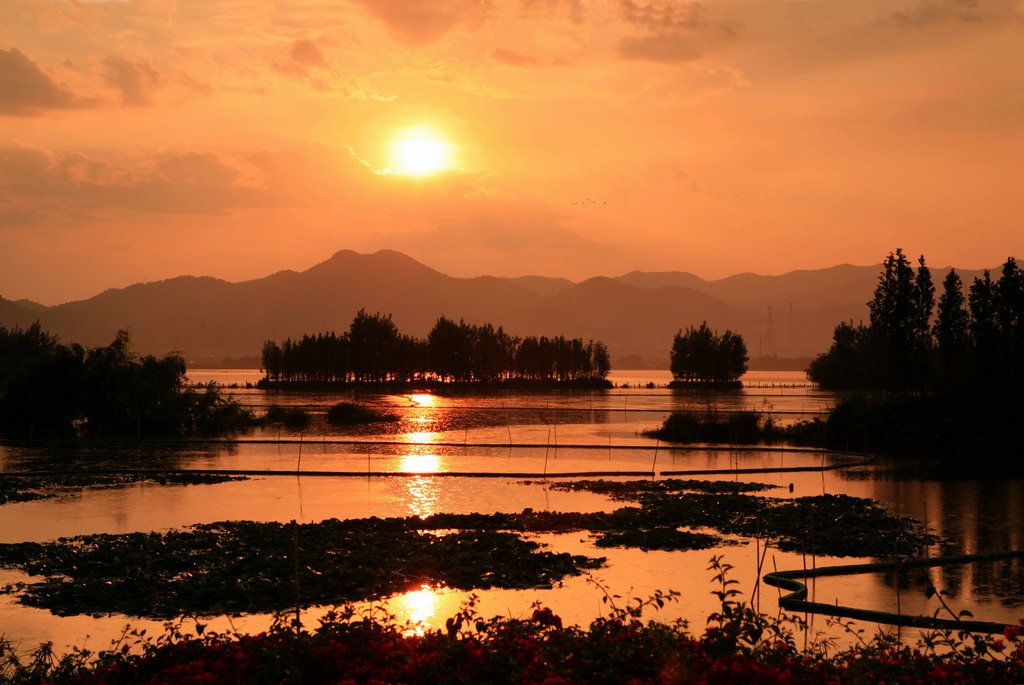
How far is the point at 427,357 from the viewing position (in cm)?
17600

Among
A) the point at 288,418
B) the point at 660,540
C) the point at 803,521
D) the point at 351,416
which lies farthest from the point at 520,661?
the point at 351,416

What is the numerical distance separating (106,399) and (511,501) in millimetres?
41611

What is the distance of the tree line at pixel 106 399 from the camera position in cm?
6003

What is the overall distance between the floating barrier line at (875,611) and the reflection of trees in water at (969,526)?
0.22 metres

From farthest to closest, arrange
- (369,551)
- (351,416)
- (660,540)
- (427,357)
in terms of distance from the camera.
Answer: (427,357), (351,416), (660,540), (369,551)

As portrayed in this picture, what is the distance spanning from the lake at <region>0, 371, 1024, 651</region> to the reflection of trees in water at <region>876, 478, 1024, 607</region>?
68 millimetres

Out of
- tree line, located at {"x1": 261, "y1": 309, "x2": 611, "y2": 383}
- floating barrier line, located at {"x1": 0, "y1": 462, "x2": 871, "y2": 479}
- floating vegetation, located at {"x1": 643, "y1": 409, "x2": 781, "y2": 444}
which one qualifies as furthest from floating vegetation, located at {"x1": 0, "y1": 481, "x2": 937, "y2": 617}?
tree line, located at {"x1": 261, "y1": 309, "x2": 611, "y2": 383}

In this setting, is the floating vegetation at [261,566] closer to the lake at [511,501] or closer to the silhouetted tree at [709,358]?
the lake at [511,501]

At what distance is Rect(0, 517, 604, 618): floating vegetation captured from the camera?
1736 centimetres

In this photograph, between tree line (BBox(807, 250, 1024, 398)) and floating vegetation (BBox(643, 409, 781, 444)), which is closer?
floating vegetation (BBox(643, 409, 781, 444))

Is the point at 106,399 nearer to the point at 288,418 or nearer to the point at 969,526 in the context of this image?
the point at 288,418

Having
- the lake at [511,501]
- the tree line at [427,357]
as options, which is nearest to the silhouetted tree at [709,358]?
the tree line at [427,357]

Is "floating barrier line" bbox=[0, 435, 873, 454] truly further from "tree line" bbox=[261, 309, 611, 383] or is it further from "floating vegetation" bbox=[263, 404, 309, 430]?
"tree line" bbox=[261, 309, 611, 383]

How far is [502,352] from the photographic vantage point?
581ft
